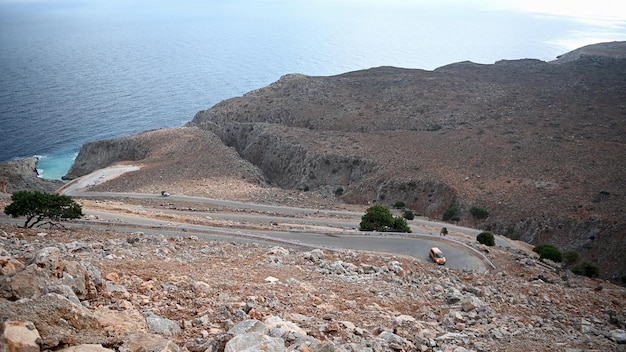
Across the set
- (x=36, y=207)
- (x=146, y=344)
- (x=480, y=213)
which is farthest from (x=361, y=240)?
(x=146, y=344)

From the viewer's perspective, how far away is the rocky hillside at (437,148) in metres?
45.6

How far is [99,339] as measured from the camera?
9336 millimetres

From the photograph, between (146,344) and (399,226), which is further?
(399,226)

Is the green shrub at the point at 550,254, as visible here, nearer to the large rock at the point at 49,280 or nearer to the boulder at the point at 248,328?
the boulder at the point at 248,328

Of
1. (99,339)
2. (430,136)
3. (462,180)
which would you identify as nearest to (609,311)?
(99,339)

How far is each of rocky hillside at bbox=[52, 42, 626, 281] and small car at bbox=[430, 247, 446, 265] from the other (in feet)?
56.5

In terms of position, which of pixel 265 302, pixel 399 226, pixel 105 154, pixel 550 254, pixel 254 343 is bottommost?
pixel 105 154

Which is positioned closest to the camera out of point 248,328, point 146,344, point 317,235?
point 146,344

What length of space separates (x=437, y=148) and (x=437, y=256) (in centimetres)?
3777

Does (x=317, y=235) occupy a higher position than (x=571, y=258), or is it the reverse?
(x=317, y=235)

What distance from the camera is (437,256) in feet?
91.1

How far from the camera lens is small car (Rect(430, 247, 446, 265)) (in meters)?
27.3

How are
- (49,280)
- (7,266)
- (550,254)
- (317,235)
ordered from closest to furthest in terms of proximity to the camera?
(49,280)
(7,266)
(317,235)
(550,254)

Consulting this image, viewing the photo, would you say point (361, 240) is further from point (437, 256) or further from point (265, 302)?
point (265, 302)
